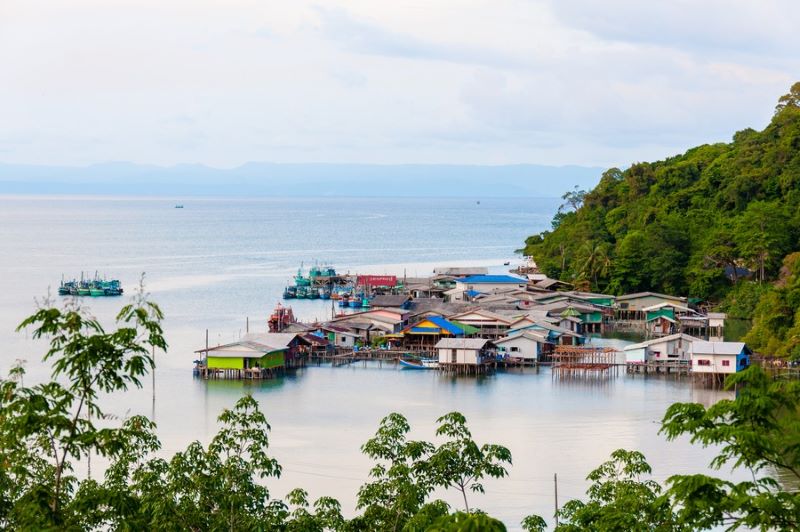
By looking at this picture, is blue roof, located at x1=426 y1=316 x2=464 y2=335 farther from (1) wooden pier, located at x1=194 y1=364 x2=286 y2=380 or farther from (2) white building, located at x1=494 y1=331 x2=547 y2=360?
(1) wooden pier, located at x1=194 y1=364 x2=286 y2=380

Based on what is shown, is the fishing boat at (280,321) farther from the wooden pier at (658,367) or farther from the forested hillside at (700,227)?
the forested hillside at (700,227)

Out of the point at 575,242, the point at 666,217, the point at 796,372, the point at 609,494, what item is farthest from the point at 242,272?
the point at 609,494

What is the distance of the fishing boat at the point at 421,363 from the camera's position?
34.3 m

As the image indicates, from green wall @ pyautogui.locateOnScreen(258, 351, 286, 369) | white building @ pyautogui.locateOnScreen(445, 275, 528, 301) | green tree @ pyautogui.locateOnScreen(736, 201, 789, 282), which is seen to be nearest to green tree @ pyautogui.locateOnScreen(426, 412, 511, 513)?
green wall @ pyautogui.locateOnScreen(258, 351, 286, 369)

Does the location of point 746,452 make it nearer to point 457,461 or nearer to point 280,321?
point 457,461

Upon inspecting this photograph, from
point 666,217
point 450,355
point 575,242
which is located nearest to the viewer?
point 450,355

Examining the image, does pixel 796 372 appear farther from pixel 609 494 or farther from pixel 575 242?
pixel 575 242

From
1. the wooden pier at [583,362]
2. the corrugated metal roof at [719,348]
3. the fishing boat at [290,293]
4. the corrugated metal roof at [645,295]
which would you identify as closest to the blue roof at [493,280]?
the corrugated metal roof at [645,295]

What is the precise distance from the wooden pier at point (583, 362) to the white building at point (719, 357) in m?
2.68

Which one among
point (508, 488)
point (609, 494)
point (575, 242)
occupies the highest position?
point (575, 242)

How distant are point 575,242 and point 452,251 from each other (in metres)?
33.3

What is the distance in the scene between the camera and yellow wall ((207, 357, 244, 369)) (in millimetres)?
32188

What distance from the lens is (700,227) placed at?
166 feet

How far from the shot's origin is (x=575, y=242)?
5631 centimetres
